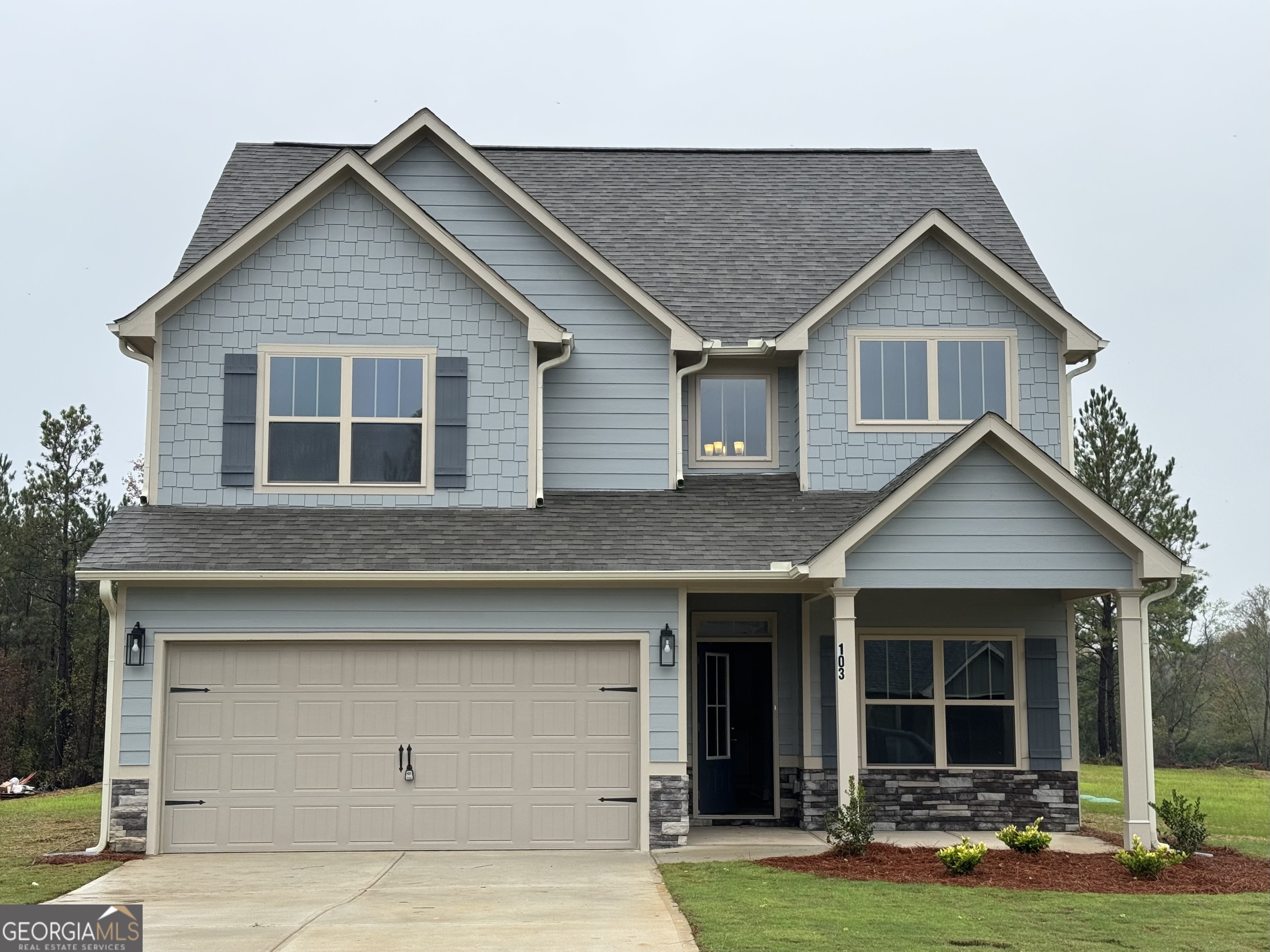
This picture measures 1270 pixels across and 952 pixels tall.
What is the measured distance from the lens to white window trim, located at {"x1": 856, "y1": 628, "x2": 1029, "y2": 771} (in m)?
14.1

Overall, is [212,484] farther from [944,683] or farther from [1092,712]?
[1092,712]

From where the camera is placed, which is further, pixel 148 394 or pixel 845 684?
pixel 148 394

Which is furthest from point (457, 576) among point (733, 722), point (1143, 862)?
point (1143, 862)

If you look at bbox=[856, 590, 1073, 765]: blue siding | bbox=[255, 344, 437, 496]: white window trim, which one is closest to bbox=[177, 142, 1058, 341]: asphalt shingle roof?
bbox=[255, 344, 437, 496]: white window trim

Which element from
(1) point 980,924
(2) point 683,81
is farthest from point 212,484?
(2) point 683,81

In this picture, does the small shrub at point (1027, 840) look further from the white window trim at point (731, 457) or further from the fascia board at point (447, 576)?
the white window trim at point (731, 457)

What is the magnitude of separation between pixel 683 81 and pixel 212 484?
17.1 meters

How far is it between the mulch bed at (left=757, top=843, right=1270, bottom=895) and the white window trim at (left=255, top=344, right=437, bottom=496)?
218 inches

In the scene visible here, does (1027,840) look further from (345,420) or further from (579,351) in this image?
(345,420)

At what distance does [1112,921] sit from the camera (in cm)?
883

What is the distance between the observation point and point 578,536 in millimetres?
13258

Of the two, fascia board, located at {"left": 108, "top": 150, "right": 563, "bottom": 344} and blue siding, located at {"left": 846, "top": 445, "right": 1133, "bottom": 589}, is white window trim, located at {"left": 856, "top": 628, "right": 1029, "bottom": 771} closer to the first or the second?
blue siding, located at {"left": 846, "top": 445, "right": 1133, "bottom": 589}

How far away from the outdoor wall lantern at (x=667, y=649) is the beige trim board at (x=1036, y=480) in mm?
1707

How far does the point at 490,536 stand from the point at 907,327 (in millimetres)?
5567
